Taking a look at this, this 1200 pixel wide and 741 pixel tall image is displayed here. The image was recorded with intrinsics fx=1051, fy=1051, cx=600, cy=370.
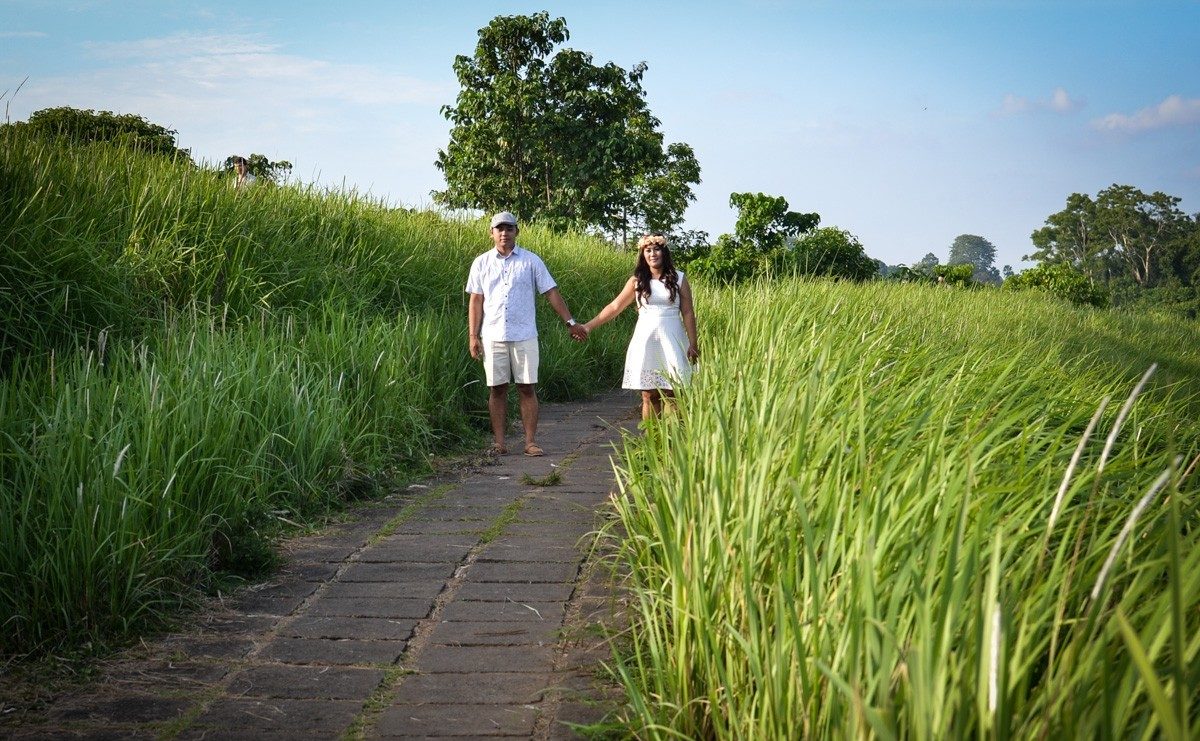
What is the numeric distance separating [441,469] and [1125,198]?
69898 millimetres

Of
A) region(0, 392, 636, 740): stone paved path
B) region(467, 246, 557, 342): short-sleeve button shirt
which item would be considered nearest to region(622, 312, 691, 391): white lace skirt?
region(467, 246, 557, 342): short-sleeve button shirt

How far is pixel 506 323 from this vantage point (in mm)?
7719

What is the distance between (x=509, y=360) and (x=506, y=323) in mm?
303

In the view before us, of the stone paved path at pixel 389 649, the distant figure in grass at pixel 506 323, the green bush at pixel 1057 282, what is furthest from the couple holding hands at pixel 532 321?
the green bush at pixel 1057 282

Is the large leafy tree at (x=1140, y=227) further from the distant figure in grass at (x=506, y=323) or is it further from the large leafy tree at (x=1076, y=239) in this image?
the distant figure in grass at (x=506, y=323)

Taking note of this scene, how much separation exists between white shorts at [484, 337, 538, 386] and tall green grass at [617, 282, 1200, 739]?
2354 millimetres

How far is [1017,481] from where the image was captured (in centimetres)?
317

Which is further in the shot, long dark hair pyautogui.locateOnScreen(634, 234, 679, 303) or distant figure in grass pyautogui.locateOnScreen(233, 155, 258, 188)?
distant figure in grass pyautogui.locateOnScreen(233, 155, 258, 188)

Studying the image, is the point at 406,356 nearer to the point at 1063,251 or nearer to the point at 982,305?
the point at 982,305

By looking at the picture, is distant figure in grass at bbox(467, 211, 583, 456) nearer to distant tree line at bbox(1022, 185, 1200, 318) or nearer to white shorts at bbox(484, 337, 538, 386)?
white shorts at bbox(484, 337, 538, 386)

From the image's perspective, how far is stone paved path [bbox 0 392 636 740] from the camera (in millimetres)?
3176

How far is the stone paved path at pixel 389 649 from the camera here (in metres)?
3.18

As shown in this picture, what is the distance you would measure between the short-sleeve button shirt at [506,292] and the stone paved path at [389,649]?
2319 mm

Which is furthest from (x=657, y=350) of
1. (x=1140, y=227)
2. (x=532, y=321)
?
(x=1140, y=227)
